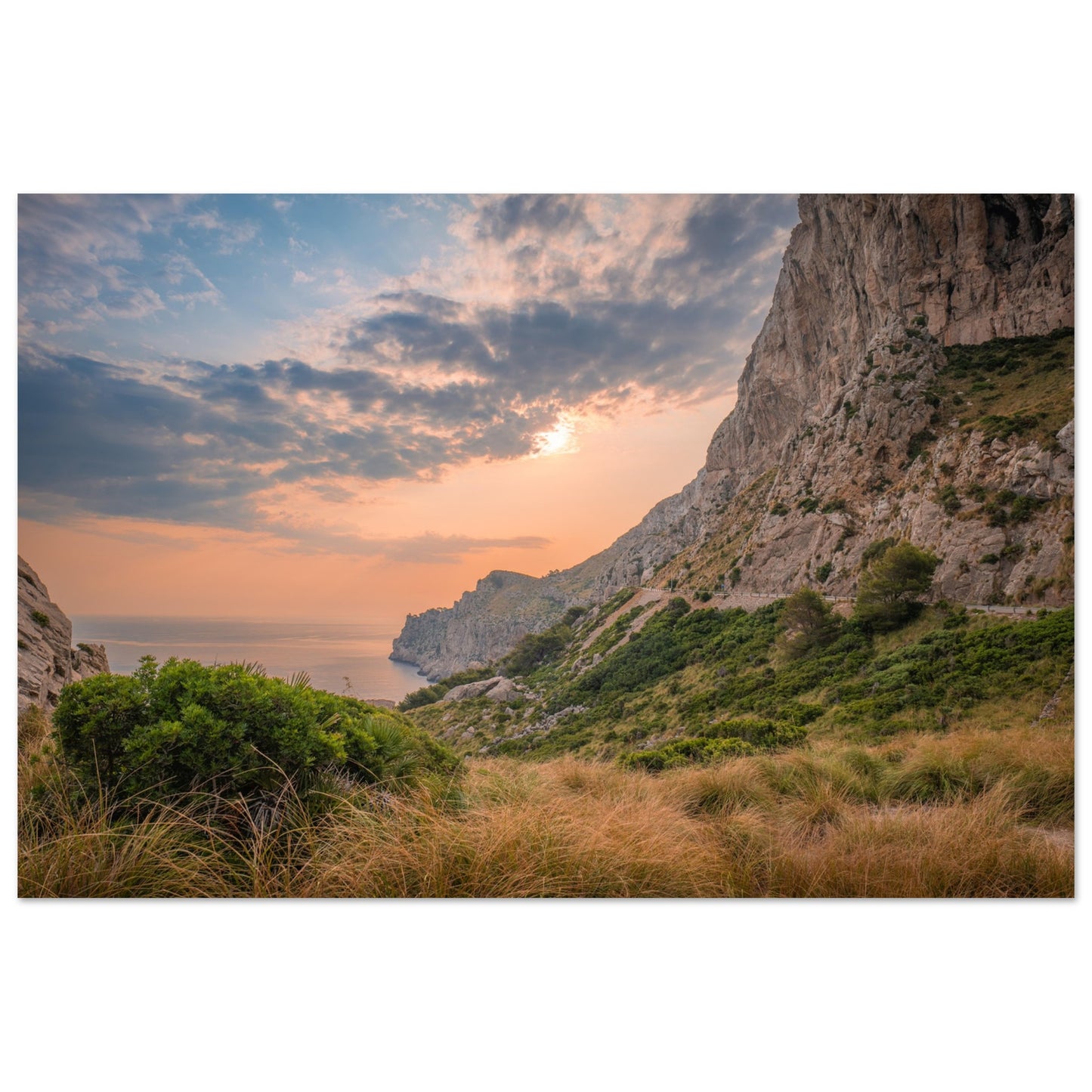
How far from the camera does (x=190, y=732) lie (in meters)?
2.71

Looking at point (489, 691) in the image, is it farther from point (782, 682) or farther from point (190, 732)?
point (190, 732)

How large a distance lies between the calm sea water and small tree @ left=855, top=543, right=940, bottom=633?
41.1 ft

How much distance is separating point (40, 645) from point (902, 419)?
96.0ft

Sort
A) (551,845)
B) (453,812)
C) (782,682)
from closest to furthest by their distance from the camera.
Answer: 1. (551,845)
2. (453,812)
3. (782,682)

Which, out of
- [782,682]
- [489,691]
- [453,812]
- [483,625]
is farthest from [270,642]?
[483,625]

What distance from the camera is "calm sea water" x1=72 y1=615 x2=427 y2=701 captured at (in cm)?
463

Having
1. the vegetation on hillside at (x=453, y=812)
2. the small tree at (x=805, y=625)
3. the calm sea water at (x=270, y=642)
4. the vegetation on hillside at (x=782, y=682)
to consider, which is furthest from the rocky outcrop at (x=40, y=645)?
the small tree at (x=805, y=625)

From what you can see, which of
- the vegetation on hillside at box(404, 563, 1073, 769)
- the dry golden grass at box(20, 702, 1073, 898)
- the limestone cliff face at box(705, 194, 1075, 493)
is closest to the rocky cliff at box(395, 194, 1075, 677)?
the limestone cliff face at box(705, 194, 1075, 493)

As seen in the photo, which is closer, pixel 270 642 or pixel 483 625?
pixel 270 642

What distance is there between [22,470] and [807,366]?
47.1 meters

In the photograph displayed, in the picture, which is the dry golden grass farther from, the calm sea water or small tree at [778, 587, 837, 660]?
small tree at [778, 587, 837, 660]

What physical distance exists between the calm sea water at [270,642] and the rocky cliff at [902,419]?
173cm
